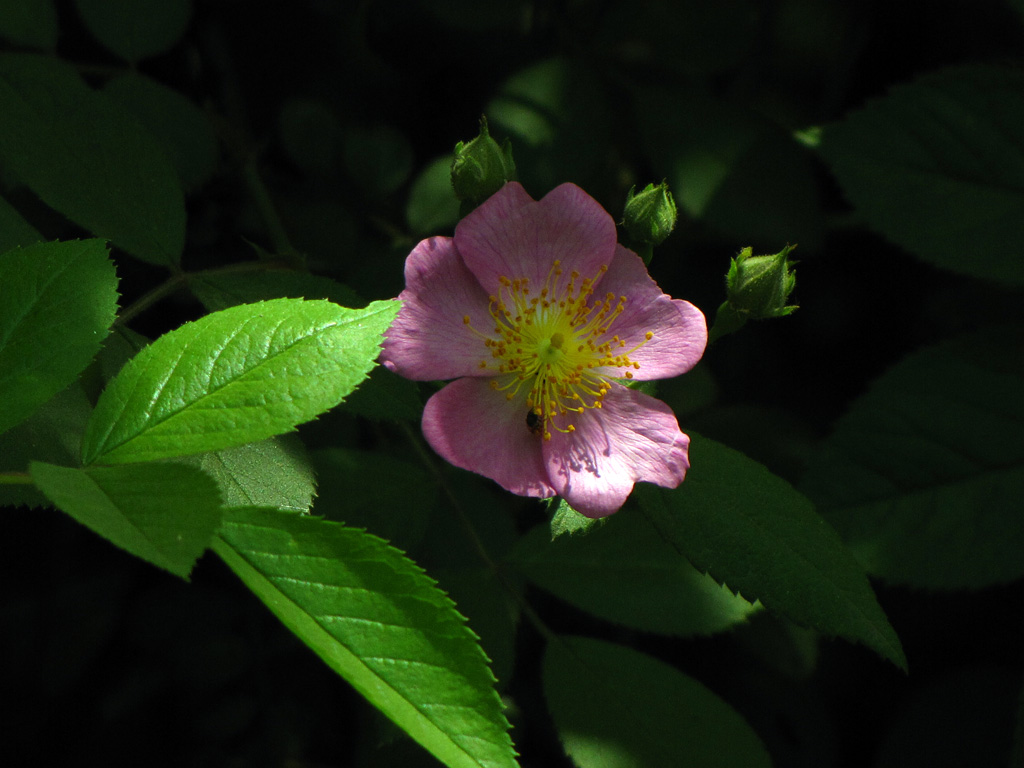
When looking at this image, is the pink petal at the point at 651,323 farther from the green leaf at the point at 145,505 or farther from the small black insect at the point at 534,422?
the green leaf at the point at 145,505

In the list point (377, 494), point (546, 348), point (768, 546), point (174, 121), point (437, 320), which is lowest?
point (377, 494)

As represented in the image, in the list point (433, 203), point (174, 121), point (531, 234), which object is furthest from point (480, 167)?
point (174, 121)

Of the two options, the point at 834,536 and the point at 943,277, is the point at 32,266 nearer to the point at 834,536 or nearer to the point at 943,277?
the point at 834,536

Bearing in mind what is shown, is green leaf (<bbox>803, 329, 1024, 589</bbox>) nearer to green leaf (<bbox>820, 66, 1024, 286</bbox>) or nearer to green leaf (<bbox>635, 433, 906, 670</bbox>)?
green leaf (<bbox>820, 66, 1024, 286</bbox>)

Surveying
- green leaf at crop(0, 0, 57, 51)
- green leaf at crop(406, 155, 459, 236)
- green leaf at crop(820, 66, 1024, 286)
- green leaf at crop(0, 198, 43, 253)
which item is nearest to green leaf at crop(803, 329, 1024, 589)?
green leaf at crop(820, 66, 1024, 286)

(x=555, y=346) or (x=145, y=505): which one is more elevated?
(x=145, y=505)

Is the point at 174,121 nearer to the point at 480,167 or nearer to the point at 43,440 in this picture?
the point at 480,167
